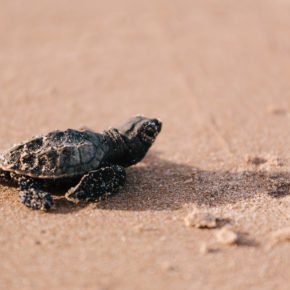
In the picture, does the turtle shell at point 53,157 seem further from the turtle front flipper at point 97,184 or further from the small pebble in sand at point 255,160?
the small pebble in sand at point 255,160

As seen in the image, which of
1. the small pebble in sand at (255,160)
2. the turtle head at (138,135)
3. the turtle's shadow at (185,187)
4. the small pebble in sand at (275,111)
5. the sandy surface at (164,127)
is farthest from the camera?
the small pebble in sand at (275,111)

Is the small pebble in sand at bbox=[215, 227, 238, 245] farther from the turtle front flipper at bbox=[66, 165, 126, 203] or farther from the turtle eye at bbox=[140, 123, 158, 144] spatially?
the turtle eye at bbox=[140, 123, 158, 144]

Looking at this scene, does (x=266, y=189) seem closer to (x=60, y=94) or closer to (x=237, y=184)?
(x=237, y=184)

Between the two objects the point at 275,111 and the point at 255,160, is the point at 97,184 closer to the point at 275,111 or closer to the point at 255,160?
the point at 255,160

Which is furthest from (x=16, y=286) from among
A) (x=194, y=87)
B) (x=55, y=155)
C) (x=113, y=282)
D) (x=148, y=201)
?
(x=194, y=87)

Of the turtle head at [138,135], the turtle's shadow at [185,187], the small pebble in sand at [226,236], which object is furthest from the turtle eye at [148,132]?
the small pebble in sand at [226,236]

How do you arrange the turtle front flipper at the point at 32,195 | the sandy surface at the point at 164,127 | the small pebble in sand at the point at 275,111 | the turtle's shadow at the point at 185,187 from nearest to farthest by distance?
the sandy surface at the point at 164,127, the turtle front flipper at the point at 32,195, the turtle's shadow at the point at 185,187, the small pebble in sand at the point at 275,111

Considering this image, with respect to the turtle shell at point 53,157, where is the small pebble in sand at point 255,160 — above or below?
below
